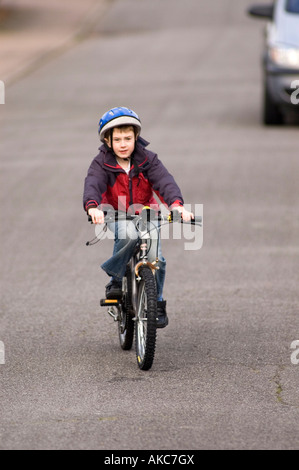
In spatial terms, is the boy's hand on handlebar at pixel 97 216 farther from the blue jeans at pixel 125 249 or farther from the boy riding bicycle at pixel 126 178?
the blue jeans at pixel 125 249

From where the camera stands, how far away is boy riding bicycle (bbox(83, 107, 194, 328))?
670cm

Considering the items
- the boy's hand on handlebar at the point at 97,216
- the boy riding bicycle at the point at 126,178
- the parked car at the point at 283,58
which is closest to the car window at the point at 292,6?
the parked car at the point at 283,58

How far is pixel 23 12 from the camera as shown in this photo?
1593 inches

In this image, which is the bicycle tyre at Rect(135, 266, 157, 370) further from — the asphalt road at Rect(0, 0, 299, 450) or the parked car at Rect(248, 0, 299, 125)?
the parked car at Rect(248, 0, 299, 125)

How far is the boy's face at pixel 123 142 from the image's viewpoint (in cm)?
674

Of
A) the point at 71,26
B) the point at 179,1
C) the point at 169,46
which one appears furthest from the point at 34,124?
the point at 179,1

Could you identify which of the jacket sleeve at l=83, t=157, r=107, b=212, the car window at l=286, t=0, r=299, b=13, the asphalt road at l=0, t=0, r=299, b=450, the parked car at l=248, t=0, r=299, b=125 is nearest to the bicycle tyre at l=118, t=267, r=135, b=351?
the asphalt road at l=0, t=0, r=299, b=450

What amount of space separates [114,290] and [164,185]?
863 millimetres

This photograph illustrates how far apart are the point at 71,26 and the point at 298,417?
32187 millimetres

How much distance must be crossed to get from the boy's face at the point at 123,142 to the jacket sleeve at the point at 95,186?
0.15m

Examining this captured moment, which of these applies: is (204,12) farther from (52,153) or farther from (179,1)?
(52,153)

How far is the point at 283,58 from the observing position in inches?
651

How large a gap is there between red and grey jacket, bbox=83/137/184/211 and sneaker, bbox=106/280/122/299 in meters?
0.57
